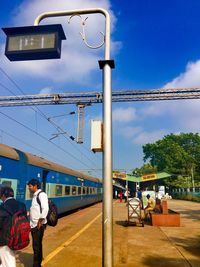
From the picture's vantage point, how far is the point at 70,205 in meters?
18.7

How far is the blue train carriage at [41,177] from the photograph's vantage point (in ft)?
32.1

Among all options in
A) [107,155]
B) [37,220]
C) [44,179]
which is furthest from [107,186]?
[44,179]

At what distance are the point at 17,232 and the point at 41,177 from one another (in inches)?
351

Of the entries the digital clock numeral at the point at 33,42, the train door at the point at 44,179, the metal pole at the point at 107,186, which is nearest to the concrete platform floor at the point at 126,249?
the metal pole at the point at 107,186

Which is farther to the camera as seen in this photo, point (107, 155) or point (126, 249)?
point (126, 249)

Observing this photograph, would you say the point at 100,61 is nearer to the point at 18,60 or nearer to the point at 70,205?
the point at 18,60

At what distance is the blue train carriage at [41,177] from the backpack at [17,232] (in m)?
4.93

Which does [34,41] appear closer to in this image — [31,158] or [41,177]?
[31,158]

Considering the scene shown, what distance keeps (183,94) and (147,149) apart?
6772cm

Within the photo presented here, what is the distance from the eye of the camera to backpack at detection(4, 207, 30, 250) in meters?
4.33

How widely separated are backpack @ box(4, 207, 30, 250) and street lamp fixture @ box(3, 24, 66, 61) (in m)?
2.67

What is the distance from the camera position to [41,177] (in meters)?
13.2

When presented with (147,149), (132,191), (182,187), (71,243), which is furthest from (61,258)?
(147,149)

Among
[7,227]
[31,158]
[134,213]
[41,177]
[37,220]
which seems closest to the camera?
[7,227]
